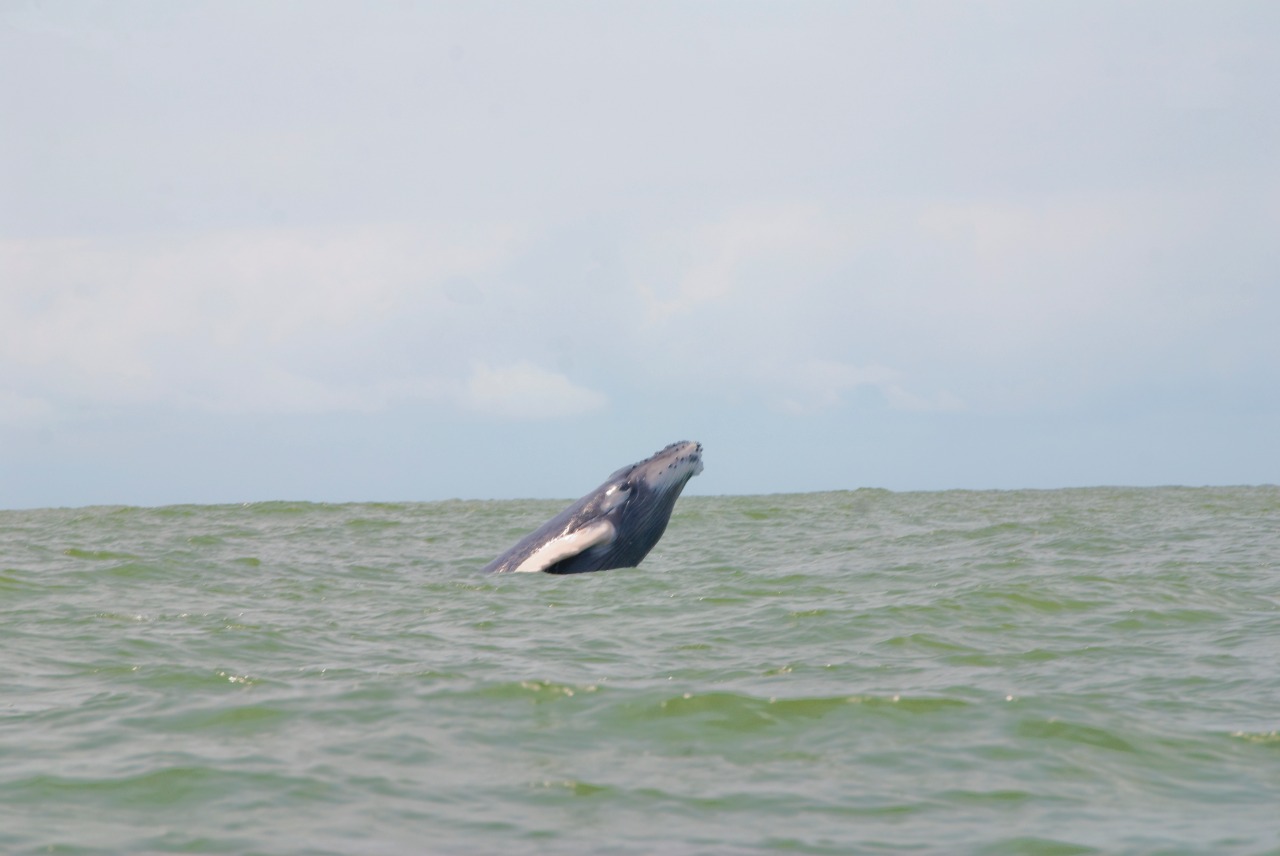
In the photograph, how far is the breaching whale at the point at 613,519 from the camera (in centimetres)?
1527

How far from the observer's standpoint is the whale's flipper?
1517cm

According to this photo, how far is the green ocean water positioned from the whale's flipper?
0.32 metres

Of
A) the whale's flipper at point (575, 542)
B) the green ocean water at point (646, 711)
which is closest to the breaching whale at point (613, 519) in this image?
the whale's flipper at point (575, 542)

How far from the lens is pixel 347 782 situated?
693 centimetres

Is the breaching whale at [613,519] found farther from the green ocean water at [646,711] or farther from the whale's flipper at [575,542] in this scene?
the green ocean water at [646,711]

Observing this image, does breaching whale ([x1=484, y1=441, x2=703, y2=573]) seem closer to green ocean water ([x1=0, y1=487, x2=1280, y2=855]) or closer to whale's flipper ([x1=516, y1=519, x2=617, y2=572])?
whale's flipper ([x1=516, y1=519, x2=617, y2=572])

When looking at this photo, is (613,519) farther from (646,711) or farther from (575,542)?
(646,711)

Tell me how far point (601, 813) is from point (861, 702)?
268 cm

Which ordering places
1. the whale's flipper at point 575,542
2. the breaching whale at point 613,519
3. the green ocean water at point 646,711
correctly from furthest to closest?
the breaching whale at point 613,519 < the whale's flipper at point 575,542 < the green ocean water at point 646,711

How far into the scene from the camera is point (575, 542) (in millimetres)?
15164

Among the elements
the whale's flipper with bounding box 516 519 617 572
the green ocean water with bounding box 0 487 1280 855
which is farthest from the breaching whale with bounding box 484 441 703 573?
the green ocean water with bounding box 0 487 1280 855

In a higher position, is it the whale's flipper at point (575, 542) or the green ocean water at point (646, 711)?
the whale's flipper at point (575, 542)

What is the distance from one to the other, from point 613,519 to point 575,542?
546 millimetres

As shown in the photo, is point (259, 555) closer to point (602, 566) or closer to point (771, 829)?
point (602, 566)
